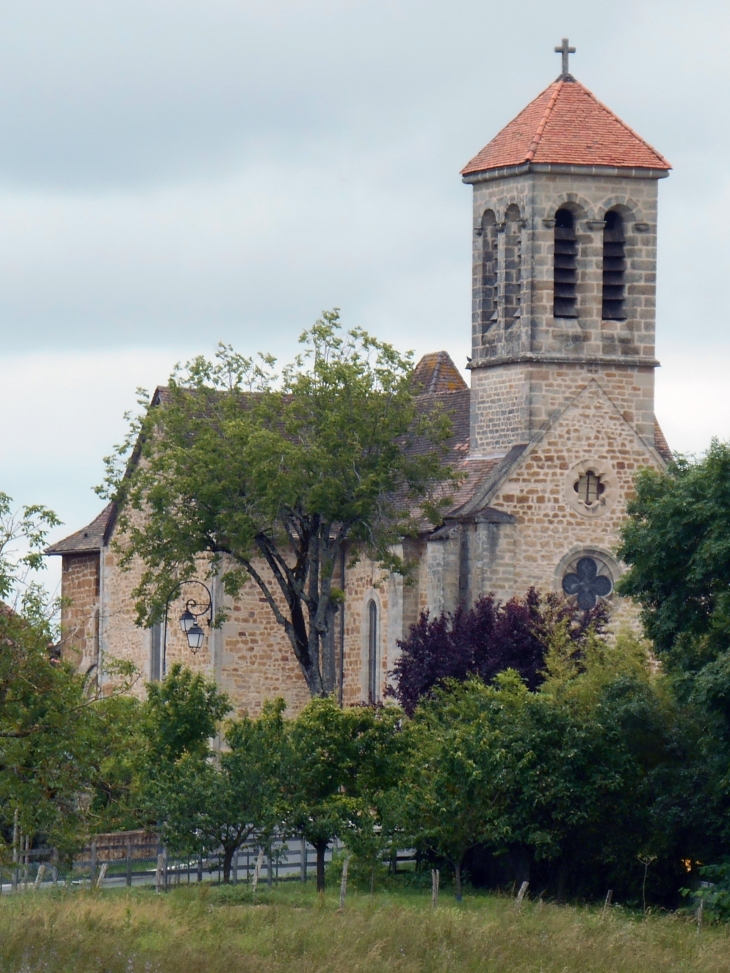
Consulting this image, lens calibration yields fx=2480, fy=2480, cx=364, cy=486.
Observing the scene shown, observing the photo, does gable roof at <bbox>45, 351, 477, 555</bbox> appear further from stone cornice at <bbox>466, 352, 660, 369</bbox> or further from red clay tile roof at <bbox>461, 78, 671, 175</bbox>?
red clay tile roof at <bbox>461, 78, 671, 175</bbox>

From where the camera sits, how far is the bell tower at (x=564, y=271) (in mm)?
46062

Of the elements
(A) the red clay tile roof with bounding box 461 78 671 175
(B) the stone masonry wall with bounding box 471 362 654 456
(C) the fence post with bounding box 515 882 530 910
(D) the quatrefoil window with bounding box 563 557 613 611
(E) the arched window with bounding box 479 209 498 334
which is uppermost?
(A) the red clay tile roof with bounding box 461 78 671 175

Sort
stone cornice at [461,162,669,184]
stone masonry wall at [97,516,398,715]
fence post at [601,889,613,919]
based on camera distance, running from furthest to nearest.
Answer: stone masonry wall at [97,516,398,715] → stone cornice at [461,162,669,184] → fence post at [601,889,613,919]

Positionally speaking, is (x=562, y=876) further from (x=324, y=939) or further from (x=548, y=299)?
(x=548, y=299)

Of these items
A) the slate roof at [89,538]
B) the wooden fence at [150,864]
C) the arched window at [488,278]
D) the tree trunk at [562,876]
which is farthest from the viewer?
the slate roof at [89,538]

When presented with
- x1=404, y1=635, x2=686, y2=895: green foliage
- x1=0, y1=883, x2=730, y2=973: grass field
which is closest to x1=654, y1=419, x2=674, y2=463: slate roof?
x1=404, y1=635, x2=686, y2=895: green foliage

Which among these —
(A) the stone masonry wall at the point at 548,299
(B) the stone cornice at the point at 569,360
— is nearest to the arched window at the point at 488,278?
(A) the stone masonry wall at the point at 548,299

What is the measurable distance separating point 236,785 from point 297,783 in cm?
94

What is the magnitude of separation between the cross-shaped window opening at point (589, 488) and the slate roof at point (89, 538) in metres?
13.8

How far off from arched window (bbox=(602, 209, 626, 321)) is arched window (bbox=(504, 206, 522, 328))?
167cm

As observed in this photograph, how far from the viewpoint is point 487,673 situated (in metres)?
43.5

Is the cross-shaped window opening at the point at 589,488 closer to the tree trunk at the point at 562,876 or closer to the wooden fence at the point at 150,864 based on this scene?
the wooden fence at the point at 150,864

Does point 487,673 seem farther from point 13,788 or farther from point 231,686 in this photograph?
point 13,788

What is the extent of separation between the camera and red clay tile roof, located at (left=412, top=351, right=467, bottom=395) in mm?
51594
